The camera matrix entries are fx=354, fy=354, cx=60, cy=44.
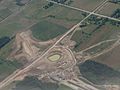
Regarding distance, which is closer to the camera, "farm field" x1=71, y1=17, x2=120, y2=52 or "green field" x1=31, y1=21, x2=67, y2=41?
"farm field" x1=71, y1=17, x2=120, y2=52

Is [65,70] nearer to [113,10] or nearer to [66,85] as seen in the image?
[66,85]

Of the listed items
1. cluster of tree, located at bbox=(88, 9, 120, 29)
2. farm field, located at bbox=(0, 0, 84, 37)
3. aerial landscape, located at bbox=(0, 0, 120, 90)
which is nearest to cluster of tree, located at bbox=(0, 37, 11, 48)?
aerial landscape, located at bbox=(0, 0, 120, 90)

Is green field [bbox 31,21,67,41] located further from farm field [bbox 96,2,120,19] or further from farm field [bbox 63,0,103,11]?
farm field [bbox 96,2,120,19]

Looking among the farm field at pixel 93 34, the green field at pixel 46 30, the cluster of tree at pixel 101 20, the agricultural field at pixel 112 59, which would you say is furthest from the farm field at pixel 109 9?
the agricultural field at pixel 112 59

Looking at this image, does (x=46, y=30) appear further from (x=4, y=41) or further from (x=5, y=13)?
(x=5, y=13)

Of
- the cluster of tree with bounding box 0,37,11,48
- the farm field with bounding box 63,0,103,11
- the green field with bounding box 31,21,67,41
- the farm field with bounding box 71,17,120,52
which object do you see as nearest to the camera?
the farm field with bounding box 71,17,120,52

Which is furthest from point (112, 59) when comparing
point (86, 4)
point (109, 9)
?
point (86, 4)

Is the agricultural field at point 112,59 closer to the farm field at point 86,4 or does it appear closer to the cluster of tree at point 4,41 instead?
the farm field at point 86,4
